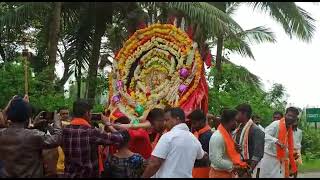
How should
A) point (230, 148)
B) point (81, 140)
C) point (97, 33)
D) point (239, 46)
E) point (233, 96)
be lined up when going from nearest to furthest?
point (81, 140) < point (230, 148) < point (97, 33) < point (233, 96) < point (239, 46)

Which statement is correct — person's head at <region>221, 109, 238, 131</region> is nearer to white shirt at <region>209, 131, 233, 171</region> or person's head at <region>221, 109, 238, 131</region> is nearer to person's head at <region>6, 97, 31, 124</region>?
white shirt at <region>209, 131, 233, 171</region>

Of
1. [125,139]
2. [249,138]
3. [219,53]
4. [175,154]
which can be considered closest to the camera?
[175,154]

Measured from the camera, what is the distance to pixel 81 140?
577cm

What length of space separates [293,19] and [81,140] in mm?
13409

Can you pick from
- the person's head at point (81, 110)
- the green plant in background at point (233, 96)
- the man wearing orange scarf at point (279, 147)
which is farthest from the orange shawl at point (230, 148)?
the green plant in background at point (233, 96)

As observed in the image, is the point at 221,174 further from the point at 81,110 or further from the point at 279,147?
the point at 279,147

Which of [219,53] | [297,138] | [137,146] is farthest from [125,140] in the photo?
[219,53]

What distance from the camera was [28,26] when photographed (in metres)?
21.2

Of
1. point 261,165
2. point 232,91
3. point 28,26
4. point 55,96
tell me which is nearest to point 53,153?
point 261,165

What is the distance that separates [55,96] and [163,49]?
358cm

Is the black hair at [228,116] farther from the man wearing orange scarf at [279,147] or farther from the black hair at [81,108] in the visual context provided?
the man wearing orange scarf at [279,147]

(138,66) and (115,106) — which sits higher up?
(138,66)

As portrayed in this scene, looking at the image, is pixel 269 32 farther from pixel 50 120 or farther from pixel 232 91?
pixel 50 120

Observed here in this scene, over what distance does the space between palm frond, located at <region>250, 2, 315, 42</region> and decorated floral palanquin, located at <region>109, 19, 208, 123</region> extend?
6476 mm
